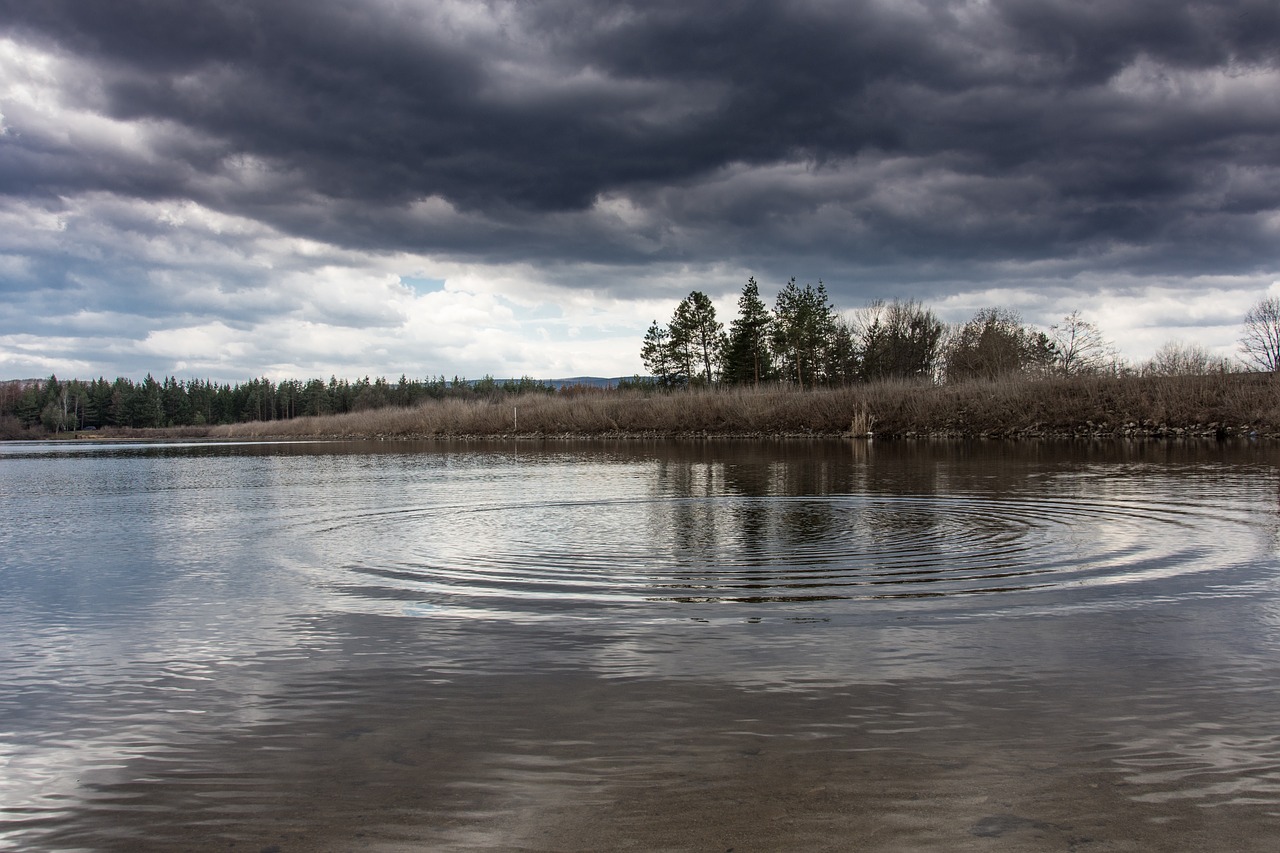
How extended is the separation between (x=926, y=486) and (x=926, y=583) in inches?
448

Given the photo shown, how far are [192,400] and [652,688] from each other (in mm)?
198243

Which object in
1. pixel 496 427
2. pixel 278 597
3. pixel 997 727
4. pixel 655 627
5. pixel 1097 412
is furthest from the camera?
pixel 496 427

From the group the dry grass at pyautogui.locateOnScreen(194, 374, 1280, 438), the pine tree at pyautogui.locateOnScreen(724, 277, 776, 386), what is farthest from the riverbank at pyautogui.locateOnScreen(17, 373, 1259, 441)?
the pine tree at pyautogui.locateOnScreen(724, 277, 776, 386)

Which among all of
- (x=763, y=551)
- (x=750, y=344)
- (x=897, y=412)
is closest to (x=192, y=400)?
(x=750, y=344)

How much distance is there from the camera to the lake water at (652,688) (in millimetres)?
3711

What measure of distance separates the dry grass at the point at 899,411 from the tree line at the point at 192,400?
7340 cm

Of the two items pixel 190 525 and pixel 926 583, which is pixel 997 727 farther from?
pixel 190 525

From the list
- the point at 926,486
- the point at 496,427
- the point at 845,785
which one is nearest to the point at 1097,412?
the point at 926,486

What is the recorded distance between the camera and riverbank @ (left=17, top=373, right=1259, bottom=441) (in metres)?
44.0

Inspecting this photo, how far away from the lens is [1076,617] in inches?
281

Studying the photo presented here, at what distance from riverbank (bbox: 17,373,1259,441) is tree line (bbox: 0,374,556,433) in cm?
7202

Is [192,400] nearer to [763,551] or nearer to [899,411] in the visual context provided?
[899,411]

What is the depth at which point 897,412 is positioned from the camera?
53250 mm

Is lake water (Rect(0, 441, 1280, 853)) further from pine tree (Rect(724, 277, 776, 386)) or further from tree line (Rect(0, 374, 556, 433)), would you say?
tree line (Rect(0, 374, 556, 433))
